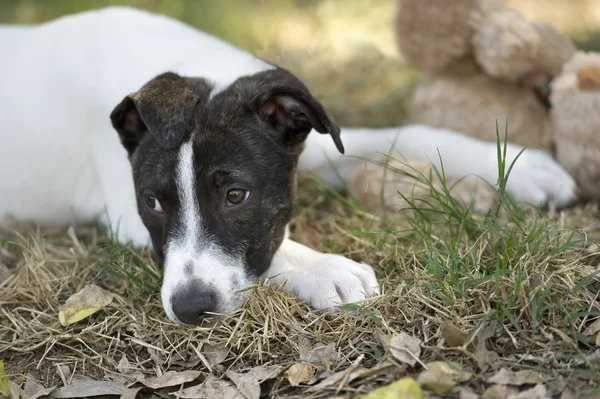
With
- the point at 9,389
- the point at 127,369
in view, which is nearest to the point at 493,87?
the point at 127,369

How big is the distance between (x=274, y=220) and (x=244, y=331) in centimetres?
69

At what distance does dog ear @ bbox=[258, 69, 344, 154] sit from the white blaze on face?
1.79 ft

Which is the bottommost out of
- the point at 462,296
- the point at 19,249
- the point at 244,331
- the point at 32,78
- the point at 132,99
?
the point at 19,249

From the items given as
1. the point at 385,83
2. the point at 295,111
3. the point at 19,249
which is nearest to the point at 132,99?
the point at 295,111

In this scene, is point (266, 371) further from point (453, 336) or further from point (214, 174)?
point (214, 174)

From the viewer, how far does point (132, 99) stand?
3.60m

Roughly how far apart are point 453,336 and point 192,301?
1.26 metres

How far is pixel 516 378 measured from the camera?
2.83 meters

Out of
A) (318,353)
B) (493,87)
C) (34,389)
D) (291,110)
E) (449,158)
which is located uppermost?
(291,110)

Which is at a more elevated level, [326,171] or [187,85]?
[187,85]

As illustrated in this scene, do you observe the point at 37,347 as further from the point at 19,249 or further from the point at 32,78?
the point at 32,78

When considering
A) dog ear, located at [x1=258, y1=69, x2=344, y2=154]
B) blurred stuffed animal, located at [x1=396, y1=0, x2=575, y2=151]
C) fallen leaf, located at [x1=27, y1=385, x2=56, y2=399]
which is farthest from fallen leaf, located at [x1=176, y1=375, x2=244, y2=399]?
blurred stuffed animal, located at [x1=396, y1=0, x2=575, y2=151]

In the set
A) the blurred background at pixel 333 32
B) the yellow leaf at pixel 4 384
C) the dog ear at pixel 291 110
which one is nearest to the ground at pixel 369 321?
the yellow leaf at pixel 4 384

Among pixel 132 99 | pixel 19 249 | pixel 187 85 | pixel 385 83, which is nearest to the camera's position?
pixel 132 99
